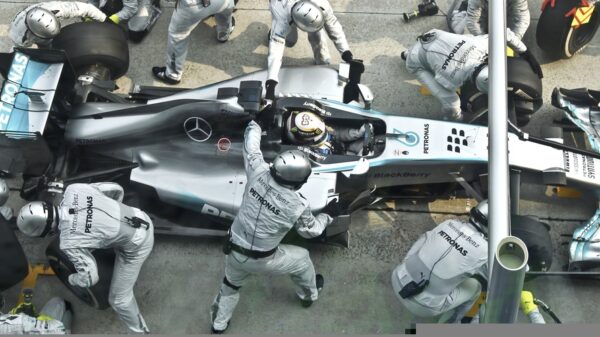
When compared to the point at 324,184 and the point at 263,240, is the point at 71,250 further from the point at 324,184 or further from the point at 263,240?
the point at 324,184

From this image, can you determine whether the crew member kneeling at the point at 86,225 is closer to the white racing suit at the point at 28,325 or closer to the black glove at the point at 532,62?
the white racing suit at the point at 28,325

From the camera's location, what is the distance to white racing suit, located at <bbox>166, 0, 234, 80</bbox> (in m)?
7.19

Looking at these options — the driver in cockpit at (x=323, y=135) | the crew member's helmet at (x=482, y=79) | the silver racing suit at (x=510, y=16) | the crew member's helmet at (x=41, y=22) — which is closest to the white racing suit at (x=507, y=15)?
the silver racing suit at (x=510, y=16)

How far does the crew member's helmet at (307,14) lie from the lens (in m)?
6.64

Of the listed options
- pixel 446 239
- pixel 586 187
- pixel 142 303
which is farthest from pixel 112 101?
pixel 586 187

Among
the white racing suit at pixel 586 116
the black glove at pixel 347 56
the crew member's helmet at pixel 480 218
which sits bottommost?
the white racing suit at pixel 586 116

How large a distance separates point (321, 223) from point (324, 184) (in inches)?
26.6

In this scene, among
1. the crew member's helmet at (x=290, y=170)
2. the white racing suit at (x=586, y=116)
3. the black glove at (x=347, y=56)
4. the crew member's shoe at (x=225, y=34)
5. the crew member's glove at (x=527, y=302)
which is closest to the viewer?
the crew member's glove at (x=527, y=302)

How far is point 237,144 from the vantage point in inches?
257

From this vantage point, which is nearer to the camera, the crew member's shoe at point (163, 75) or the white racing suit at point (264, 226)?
the white racing suit at point (264, 226)

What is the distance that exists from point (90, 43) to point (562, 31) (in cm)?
445

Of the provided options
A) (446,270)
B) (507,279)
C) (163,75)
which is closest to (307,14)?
(163,75)

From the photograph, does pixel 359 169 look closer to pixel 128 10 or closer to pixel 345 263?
pixel 345 263

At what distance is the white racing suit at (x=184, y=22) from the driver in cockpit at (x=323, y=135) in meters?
1.55
